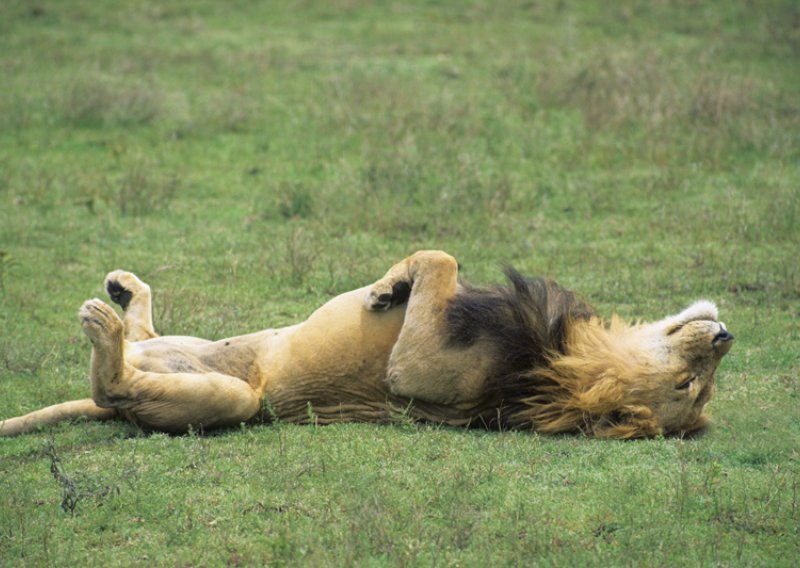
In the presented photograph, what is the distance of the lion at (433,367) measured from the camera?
206 inches

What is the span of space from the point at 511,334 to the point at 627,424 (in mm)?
667

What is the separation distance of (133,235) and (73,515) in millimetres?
4938

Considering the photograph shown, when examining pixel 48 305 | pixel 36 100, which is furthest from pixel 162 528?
pixel 36 100

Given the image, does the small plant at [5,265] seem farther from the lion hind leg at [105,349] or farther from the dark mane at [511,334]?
the dark mane at [511,334]

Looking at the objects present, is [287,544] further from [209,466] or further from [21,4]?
[21,4]

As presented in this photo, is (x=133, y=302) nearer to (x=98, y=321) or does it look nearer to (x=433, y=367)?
(x=98, y=321)

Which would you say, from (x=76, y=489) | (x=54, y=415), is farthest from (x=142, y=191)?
(x=76, y=489)

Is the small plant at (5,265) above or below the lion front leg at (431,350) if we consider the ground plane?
below

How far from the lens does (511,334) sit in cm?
537

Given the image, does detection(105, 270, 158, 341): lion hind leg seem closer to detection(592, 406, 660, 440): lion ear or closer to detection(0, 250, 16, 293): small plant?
detection(0, 250, 16, 293): small plant

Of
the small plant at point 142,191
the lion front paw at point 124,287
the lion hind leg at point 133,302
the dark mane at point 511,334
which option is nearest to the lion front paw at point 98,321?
the lion hind leg at point 133,302

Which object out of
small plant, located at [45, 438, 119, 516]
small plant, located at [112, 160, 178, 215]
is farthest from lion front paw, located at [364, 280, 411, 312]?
small plant, located at [112, 160, 178, 215]

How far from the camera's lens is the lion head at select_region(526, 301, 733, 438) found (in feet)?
17.0

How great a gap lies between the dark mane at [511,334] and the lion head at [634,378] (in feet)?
0.20
